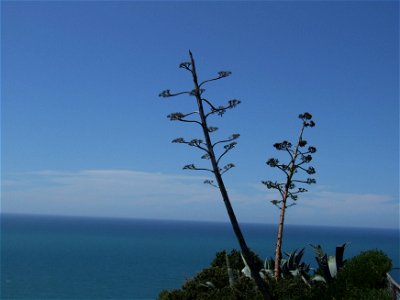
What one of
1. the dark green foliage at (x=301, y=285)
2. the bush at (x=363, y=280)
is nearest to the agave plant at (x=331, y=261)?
the dark green foliage at (x=301, y=285)

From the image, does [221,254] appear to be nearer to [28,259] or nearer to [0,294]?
[0,294]

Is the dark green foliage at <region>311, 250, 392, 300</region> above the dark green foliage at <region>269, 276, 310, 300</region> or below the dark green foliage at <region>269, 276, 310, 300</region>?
above

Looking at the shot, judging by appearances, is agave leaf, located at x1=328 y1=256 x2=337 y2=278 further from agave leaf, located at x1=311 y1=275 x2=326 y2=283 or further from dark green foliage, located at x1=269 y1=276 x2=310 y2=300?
dark green foliage, located at x1=269 y1=276 x2=310 y2=300

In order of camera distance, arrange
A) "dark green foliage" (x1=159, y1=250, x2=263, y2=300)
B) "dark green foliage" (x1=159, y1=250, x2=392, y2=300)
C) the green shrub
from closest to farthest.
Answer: "dark green foliage" (x1=159, y1=250, x2=392, y2=300)
the green shrub
"dark green foliage" (x1=159, y1=250, x2=263, y2=300)

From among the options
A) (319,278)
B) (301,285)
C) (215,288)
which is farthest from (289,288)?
(215,288)

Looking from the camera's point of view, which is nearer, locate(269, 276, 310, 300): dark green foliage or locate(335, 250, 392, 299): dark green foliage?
locate(335, 250, 392, 299): dark green foliage

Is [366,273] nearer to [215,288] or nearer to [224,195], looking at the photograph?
[224,195]

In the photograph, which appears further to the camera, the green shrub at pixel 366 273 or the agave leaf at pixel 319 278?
the agave leaf at pixel 319 278

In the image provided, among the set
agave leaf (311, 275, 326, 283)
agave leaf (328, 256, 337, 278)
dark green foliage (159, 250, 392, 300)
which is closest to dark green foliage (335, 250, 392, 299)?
dark green foliage (159, 250, 392, 300)

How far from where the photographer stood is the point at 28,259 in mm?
121062

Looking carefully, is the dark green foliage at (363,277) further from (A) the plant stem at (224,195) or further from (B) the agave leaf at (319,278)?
(A) the plant stem at (224,195)

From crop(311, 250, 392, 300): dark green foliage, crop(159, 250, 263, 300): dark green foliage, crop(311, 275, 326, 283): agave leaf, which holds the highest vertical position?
crop(311, 250, 392, 300): dark green foliage

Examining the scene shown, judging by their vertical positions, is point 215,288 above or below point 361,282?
below

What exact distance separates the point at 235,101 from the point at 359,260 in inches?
270
